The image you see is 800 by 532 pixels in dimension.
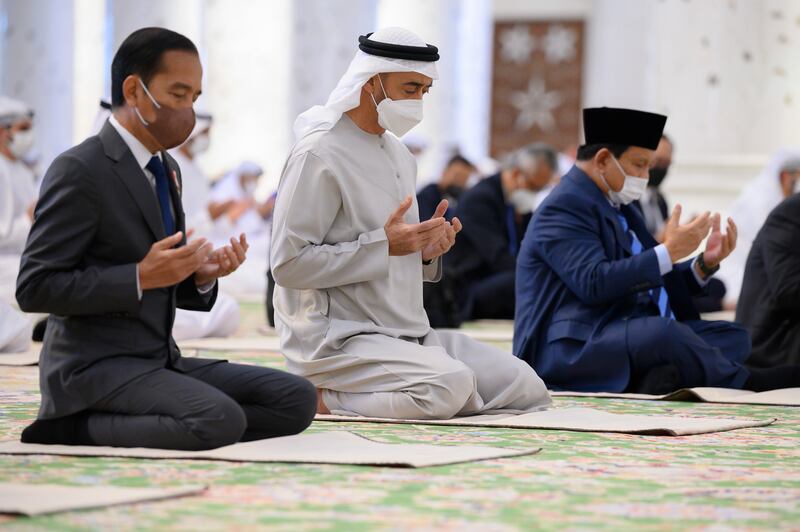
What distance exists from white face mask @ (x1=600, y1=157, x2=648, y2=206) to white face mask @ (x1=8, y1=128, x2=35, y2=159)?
4.06 metres

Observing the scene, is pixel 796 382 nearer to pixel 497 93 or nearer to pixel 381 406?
pixel 381 406

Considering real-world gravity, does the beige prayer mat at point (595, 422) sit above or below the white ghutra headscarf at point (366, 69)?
below

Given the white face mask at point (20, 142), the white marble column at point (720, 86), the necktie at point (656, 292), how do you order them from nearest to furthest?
the necktie at point (656, 292) < the white face mask at point (20, 142) < the white marble column at point (720, 86)

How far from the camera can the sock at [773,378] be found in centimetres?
504

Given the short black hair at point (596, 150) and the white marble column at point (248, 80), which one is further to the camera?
the white marble column at point (248, 80)

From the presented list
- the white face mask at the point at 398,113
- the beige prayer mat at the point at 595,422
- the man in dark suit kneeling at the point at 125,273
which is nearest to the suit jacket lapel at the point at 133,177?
the man in dark suit kneeling at the point at 125,273

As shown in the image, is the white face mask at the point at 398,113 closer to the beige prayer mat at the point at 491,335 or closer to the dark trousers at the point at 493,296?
the beige prayer mat at the point at 491,335

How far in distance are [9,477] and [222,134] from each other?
30.4 ft

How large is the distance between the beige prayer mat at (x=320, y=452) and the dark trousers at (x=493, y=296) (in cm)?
499

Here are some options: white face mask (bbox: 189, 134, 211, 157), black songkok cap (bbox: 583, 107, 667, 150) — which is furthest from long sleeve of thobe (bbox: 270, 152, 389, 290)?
white face mask (bbox: 189, 134, 211, 157)

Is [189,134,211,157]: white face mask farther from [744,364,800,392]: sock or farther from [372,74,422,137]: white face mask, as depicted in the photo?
[372,74,422,137]: white face mask

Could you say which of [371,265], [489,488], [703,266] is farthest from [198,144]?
[489,488]

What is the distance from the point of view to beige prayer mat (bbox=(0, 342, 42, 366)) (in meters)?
5.49

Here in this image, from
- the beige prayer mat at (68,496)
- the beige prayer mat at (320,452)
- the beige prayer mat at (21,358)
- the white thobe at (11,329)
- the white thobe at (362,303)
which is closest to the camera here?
the beige prayer mat at (68,496)
